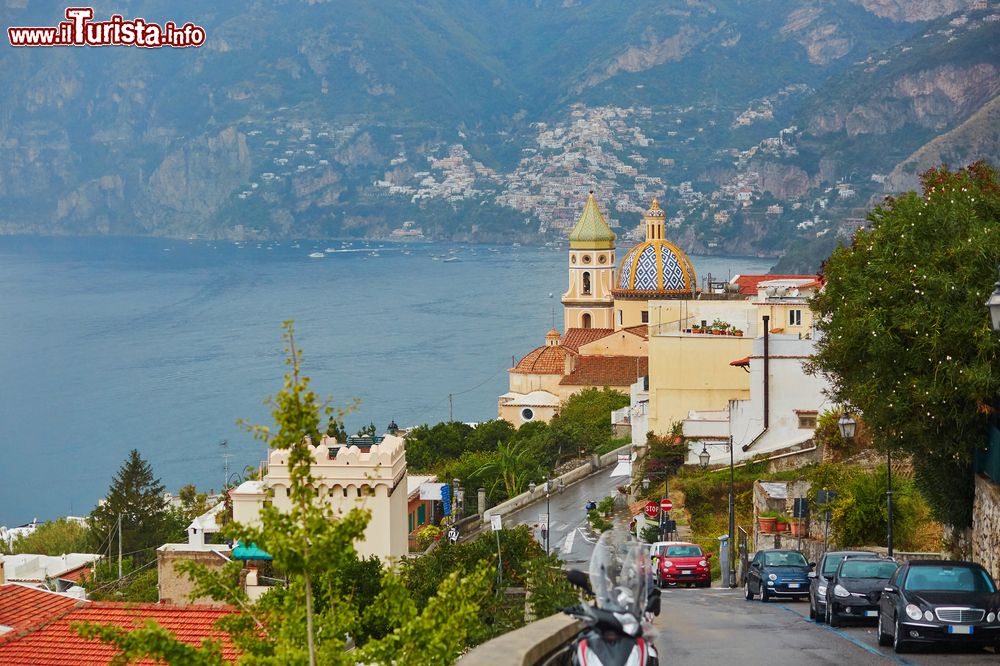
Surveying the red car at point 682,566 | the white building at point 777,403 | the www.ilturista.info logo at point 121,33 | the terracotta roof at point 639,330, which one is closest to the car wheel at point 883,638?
the red car at point 682,566

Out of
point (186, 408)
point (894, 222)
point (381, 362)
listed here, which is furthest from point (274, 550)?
point (381, 362)

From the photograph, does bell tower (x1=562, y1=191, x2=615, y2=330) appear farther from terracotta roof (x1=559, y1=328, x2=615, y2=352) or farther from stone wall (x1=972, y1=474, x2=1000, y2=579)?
stone wall (x1=972, y1=474, x2=1000, y2=579)

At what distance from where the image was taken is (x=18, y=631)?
1855 centimetres

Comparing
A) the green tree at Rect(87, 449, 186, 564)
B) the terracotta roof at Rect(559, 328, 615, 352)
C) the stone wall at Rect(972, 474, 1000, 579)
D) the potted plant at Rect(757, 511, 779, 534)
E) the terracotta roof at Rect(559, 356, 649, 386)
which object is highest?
the terracotta roof at Rect(559, 328, 615, 352)

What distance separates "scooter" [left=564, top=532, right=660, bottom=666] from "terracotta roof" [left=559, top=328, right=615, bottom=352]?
73.4 metres

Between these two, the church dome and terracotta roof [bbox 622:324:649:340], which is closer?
terracotta roof [bbox 622:324:649:340]

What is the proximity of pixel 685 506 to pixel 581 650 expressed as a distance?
92.0ft

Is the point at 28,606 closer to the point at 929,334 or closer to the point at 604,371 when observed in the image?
the point at 929,334

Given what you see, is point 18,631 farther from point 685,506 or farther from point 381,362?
point 381,362

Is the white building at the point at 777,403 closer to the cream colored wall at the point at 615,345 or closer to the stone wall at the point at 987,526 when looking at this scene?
the stone wall at the point at 987,526

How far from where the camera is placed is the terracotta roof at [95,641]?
55.0 feet

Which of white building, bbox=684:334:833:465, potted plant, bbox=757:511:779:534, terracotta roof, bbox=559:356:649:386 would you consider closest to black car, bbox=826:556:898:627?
potted plant, bbox=757:511:779:534

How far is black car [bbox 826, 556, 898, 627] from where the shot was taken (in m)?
15.1

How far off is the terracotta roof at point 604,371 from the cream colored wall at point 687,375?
27.6 m
